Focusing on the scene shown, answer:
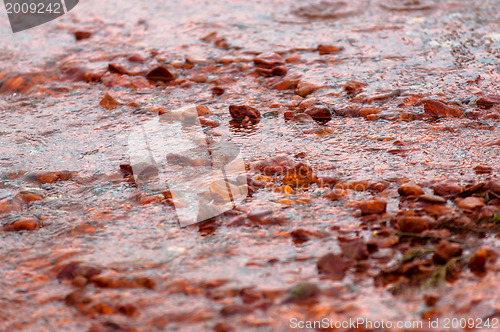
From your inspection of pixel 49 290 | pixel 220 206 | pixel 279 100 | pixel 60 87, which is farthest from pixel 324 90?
pixel 49 290

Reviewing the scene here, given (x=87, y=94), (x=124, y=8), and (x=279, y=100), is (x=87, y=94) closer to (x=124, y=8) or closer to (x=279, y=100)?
(x=279, y=100)

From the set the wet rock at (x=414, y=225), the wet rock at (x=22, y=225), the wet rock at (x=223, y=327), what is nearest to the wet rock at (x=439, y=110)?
the wet rock at (x=414, y=225)

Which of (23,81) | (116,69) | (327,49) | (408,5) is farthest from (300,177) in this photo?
(408,5)

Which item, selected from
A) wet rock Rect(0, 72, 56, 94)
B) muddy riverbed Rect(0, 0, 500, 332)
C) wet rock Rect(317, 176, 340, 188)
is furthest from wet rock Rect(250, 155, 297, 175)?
wet rock Rect(0, 72, 56, 94)

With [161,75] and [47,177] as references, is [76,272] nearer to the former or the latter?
[47,177]

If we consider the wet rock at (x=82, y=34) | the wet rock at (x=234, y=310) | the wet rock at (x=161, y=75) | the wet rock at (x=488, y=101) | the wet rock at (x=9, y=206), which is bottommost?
the wet rock at (x=488, y=101)

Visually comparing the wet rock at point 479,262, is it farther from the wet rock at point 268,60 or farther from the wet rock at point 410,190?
the wet rock at point 268,60
